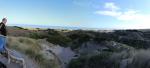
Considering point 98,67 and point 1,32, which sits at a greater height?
point 1,32

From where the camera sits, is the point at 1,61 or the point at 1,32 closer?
the point at 1,61

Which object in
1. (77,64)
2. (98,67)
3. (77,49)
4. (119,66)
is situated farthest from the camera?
(77,49)

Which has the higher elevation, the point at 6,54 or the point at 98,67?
the point at 6,54

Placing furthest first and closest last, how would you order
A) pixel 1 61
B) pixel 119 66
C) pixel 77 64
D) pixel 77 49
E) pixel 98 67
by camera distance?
1. pixel 77 49
2. pixel 77 64
3. pixel 98 67
4. pixel 119 66
5. pixel 1 61

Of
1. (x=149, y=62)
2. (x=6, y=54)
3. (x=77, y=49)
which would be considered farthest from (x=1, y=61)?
(x=77, y=49)

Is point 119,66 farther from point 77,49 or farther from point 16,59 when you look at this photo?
point 77,49

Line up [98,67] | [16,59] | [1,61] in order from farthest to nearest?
[98,67]
[16,59]
[1,61]

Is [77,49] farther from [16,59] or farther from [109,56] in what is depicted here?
[16,59]

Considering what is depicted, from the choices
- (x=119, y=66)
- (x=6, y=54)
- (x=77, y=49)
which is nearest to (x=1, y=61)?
(x=6, y=54)

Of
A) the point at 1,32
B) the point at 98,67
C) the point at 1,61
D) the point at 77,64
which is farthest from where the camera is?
the point at 77,64
